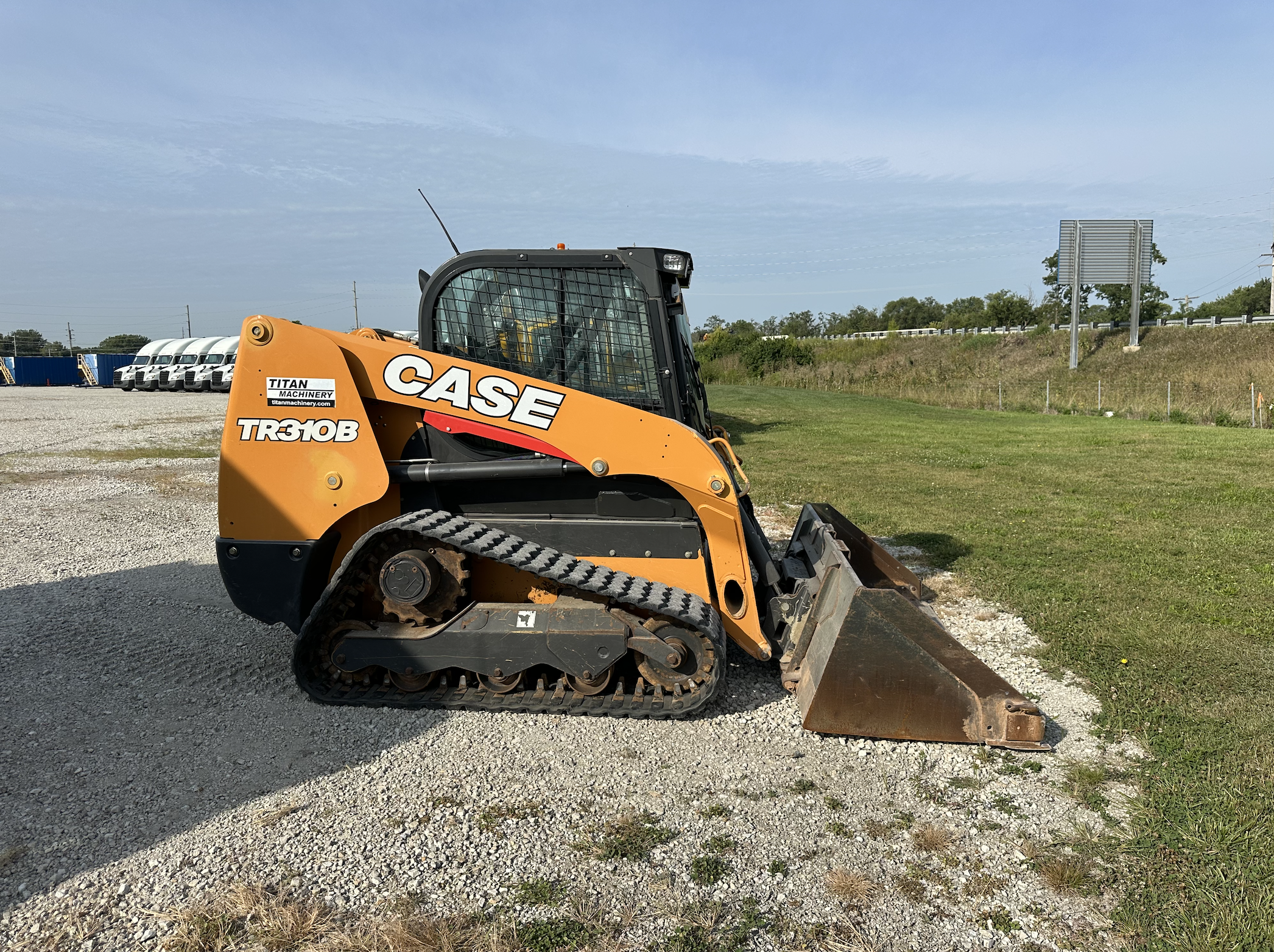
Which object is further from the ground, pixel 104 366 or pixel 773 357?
pixel 773 357

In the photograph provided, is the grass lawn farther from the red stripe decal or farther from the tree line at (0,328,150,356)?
the tree line at (0,328,150,356)

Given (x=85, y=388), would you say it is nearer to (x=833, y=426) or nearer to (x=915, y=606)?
(x=833, y=426)

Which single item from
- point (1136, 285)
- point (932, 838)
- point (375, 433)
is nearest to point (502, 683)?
point (375, 433)

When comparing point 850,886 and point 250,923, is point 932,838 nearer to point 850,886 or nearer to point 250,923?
point 850,886

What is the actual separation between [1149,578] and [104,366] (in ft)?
163

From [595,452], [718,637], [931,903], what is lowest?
[931,903]

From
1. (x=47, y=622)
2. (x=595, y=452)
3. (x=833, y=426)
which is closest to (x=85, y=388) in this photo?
(x=833, y=426)

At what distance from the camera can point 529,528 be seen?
5.00 meters

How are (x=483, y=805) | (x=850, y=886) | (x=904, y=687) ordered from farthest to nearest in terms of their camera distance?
(x=904, y=687), (x=483, y=805), (x=850, y=886)

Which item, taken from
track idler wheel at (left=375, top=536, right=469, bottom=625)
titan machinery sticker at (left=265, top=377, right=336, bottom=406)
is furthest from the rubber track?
titan machinery sticker at (left=265, top=377, right=336, bottom=406)

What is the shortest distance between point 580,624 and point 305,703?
5.45 feet

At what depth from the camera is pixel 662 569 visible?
4945mm

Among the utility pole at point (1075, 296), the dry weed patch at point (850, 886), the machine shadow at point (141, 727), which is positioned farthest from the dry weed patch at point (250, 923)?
the utility pole at point (1075, 296)

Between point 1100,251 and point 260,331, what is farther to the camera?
point 1100,251
